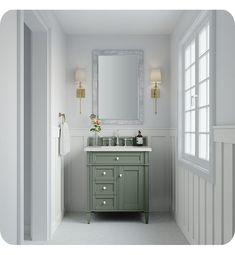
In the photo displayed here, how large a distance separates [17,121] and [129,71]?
264cm

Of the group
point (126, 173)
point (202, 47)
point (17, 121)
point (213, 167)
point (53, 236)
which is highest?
point (202, 47)

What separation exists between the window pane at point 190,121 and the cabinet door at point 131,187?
0.72 meters

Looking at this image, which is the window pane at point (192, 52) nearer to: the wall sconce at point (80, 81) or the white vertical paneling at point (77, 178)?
the wall sconce at point (80, 81)

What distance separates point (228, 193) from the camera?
2.25m

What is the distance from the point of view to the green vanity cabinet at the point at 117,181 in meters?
4.15

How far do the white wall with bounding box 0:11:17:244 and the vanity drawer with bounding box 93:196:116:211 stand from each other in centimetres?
189

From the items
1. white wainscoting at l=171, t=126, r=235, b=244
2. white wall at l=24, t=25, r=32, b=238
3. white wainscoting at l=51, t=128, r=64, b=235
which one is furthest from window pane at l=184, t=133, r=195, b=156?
white wall at l=24, t=25, r=32, b=238

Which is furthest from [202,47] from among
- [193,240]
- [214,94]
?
[193,240]

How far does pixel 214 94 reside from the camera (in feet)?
8.46

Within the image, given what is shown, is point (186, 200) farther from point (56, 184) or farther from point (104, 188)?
point (56, 184)

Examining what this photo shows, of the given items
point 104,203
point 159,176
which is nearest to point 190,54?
point 159,176

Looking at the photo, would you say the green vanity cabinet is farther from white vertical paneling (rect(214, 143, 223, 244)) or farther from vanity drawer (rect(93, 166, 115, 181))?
white vertical paneling (rect(214, 143, 223, 244))

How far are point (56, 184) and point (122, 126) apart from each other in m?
1.25

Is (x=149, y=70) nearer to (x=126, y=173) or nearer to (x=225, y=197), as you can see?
(x=126, y=173)
